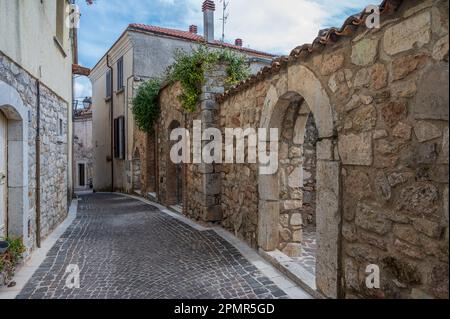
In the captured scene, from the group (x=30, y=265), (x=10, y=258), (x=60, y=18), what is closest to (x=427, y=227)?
(x=10, y=258)

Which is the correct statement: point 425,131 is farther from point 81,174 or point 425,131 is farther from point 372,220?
point 81,174

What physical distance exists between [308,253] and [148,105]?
6870 mm

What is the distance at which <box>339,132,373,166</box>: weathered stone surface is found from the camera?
229cm

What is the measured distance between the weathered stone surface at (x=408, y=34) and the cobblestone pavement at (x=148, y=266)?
7.86 feet

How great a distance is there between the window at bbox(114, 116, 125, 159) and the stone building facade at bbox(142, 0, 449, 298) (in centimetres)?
985

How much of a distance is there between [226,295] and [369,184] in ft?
5.80

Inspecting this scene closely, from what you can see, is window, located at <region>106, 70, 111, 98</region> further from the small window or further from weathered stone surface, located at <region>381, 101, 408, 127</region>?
weathered stone surface, located at <region>381, 101, 408, 127</region>

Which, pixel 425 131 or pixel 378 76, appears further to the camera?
pixel 378 76

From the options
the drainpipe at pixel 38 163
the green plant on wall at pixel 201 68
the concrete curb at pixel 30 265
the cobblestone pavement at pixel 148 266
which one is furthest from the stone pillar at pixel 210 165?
the drainpipe at pixel 38 163

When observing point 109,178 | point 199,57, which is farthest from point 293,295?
point 109,178

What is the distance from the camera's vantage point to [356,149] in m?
2.41

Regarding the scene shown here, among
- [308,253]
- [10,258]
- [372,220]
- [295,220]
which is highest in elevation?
[372,220]

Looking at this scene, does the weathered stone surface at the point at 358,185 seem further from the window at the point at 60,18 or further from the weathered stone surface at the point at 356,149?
the window at the point at 60,18

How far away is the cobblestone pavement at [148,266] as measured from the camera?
A: 10.2ft
